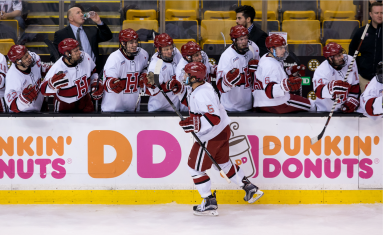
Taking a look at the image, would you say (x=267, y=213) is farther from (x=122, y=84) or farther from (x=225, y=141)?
(x=122, y=84)

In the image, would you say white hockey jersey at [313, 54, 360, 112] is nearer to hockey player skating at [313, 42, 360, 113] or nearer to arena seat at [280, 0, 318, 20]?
hockey player skating at [313, 42, 360, 113]

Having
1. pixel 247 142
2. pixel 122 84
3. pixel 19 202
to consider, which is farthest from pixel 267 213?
pixel 19 202

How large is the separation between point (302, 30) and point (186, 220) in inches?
119

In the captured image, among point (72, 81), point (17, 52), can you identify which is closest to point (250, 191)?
point (72, 81)

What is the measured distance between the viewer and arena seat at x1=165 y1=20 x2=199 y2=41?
5141mm

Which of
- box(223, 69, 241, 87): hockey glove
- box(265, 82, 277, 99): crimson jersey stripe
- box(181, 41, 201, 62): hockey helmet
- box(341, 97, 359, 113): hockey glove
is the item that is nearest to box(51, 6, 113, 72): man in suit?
box(181, 41, 201, 62): hockey helmet

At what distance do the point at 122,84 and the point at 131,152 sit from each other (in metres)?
0.64

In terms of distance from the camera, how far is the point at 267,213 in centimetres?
350

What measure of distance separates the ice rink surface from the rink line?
0.07m

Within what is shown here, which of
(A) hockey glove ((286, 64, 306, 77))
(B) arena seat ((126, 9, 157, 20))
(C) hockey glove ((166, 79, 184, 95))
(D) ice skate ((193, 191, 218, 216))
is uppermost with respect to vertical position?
(B) arena seat ((126, 9, 157, 20))

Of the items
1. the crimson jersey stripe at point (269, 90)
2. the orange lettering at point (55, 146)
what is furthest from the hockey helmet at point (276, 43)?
the orange lettering at point (55, 146)

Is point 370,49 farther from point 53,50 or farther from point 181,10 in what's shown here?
point 53,50

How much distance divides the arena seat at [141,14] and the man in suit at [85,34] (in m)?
0.75

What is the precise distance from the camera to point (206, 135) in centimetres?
339
